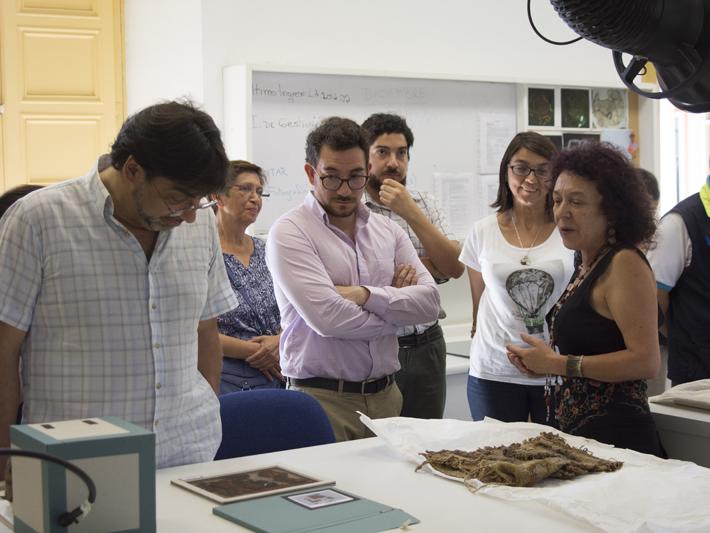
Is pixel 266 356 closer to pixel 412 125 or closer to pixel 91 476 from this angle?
pixel 91 476

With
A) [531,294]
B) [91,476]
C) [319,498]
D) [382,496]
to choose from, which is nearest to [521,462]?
[382,496]

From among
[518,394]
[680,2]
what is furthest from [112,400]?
[518,394]

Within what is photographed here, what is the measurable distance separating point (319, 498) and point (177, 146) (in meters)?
0.75

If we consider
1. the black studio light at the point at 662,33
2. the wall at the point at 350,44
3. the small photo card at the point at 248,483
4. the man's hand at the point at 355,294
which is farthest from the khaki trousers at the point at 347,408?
the wall at the point at 350,44

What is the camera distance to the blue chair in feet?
7.38

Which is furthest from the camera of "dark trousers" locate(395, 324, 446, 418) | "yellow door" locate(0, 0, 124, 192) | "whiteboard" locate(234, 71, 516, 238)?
"yellow door" locate(0, 0, 124, 192)

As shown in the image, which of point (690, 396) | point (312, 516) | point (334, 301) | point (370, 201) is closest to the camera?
point (312, 516)

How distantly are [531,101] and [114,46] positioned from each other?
240cm

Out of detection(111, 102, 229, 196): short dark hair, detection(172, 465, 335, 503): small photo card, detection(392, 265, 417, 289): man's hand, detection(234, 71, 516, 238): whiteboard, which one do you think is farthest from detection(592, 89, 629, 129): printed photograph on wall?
detection(172, 465, 335, 503): small photo card

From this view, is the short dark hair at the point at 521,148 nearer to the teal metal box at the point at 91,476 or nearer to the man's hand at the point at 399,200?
the man's hand at the point at 399,200

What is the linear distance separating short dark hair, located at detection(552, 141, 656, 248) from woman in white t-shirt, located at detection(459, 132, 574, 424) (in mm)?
460

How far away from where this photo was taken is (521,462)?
1.84m

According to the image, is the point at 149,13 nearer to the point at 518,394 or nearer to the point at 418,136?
the point at 418,136

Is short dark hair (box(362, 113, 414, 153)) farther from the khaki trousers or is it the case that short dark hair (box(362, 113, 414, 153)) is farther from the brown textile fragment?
the brown textile fragment
